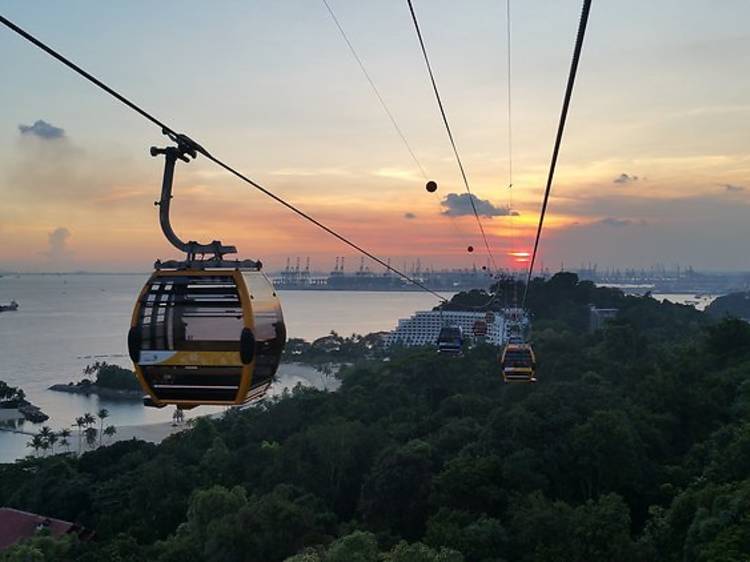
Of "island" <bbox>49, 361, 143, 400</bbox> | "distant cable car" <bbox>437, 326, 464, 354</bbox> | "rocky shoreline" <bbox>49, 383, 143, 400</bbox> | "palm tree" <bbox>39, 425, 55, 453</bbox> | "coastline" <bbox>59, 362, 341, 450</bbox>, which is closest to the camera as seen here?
"distant cable car" <bbox>437, 326, 464, 354</bbox>

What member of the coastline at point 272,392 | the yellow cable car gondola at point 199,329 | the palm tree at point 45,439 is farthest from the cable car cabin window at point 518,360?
the palm tree at point 45,439

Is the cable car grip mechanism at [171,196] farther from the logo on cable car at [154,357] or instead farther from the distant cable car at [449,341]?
the distant cable car at [449,341]

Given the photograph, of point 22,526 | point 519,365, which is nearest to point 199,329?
point 519,365

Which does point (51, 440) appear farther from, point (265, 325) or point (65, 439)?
point (265, 325)

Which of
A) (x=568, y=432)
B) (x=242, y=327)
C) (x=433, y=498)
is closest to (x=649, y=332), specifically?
(x=568, y=432)

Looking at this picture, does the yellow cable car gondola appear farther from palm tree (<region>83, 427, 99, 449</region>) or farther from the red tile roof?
palm tree (<region>83, 427, 99, 449</region>)

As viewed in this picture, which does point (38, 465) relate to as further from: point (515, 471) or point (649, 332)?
point (649, 332)

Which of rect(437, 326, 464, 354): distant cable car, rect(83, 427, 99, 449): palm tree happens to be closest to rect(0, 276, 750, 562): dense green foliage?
rect(437, 326, 464, 354): distant cable car
